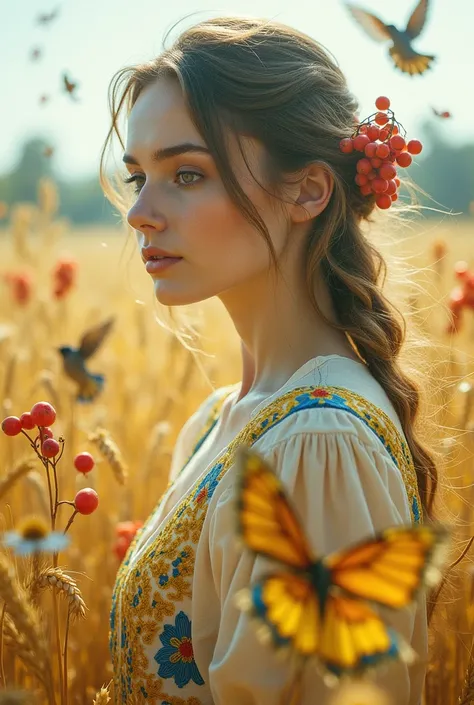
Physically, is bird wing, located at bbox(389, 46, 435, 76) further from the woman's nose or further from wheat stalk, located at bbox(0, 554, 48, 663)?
wheat stalk, located at bbox(0, 554, 48, 663)

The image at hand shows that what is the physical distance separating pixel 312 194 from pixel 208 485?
0.60 m

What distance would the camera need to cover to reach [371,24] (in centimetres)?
141

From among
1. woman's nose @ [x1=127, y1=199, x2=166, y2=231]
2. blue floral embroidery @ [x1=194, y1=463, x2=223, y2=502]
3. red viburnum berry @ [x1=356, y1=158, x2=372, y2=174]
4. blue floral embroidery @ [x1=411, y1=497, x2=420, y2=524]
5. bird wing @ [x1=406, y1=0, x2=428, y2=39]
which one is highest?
bird wing @ [x1=406, y1=0, x2=428, y2=39]

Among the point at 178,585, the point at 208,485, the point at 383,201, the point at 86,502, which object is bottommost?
the point at 178,585

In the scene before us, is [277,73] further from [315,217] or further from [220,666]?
[220,666]

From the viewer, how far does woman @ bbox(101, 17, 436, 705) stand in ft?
3.43

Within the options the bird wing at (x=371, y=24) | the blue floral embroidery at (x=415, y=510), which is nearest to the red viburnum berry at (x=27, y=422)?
the blue floral embroidery at (x=415, y=510)

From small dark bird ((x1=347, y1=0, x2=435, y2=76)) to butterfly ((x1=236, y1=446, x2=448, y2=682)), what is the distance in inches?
44.4

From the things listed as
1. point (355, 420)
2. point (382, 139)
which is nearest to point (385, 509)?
point (355, 420)

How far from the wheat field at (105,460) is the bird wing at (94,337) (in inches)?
5.0

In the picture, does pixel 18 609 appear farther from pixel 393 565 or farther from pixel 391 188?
pixel 391 188

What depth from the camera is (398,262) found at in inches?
65.7

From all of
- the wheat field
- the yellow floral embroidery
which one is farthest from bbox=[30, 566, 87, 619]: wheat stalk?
the yellow floral embroidery

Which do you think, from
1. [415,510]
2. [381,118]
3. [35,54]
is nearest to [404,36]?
[381,118]
